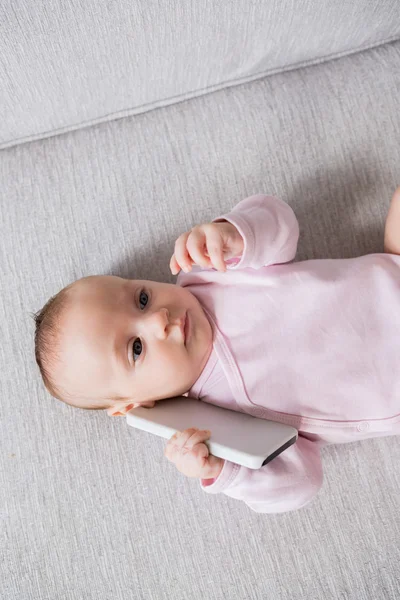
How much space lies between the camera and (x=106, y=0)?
3.82ft

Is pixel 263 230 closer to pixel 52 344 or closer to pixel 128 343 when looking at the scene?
pixel 128 343

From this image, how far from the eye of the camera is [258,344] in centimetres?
120

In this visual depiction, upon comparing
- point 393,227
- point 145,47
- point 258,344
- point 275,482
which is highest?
point 145,47

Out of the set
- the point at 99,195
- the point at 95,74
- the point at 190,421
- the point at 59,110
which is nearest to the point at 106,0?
the point at 95,74

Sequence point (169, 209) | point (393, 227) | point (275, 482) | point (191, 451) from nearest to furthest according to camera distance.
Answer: point (191, 451), point (275, 482), point (393, 227), point (169, 209)

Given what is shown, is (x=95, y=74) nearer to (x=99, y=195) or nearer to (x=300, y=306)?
(x=99, y=195)

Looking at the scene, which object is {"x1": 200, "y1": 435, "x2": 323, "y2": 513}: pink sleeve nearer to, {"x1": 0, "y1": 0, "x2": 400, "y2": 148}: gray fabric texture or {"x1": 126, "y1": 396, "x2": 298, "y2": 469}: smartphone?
{"x1": 126, "y1": 396, "x2": 298, "y2": 469}: smartphone

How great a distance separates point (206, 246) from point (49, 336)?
39 cm

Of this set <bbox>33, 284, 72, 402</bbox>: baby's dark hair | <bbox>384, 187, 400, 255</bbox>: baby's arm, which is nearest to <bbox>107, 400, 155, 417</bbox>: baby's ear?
<bbox>33, 284, 72, 402</bbox>: baby's dark hair

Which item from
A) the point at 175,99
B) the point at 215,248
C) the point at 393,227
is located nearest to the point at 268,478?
the point at 215,248

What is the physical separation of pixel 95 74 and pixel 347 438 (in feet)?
3.39

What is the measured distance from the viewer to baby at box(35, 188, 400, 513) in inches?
44.5

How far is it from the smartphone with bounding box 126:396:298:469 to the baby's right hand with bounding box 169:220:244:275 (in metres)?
0.31


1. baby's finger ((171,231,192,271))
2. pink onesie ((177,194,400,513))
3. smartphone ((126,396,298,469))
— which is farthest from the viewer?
pink onesie ((177,194,400,513))
